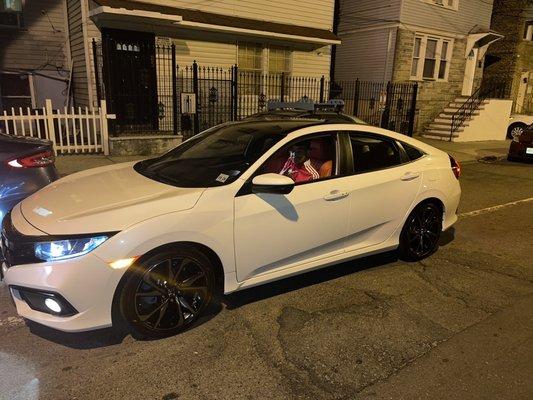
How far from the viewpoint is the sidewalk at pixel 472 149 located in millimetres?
14547

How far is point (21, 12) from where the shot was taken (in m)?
13.6

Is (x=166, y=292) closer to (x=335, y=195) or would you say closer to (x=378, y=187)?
(x=335, y=195)

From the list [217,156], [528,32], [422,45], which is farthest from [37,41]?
[528,32]

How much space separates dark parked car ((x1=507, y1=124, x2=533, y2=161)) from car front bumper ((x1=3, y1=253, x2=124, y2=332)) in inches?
535

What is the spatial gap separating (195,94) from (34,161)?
7491mm

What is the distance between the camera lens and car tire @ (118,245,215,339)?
10.2 ft

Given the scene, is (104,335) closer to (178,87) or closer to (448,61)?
(178,87)

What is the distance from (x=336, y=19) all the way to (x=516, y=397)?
20.2 meters

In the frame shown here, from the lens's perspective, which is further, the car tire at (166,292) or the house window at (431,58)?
the house window at (431,58)

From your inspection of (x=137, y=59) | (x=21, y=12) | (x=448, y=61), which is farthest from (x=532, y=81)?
(x=21, y=12)

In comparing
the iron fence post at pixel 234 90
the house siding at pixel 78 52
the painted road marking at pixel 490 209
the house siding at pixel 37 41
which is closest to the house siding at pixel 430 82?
the iron fence post at pixel 234 90

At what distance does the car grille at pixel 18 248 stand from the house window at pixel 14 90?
12.7 m

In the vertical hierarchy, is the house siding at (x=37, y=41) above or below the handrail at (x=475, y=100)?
above

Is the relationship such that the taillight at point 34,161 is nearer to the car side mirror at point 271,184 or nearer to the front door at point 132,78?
the car side mirror at point 271,184
